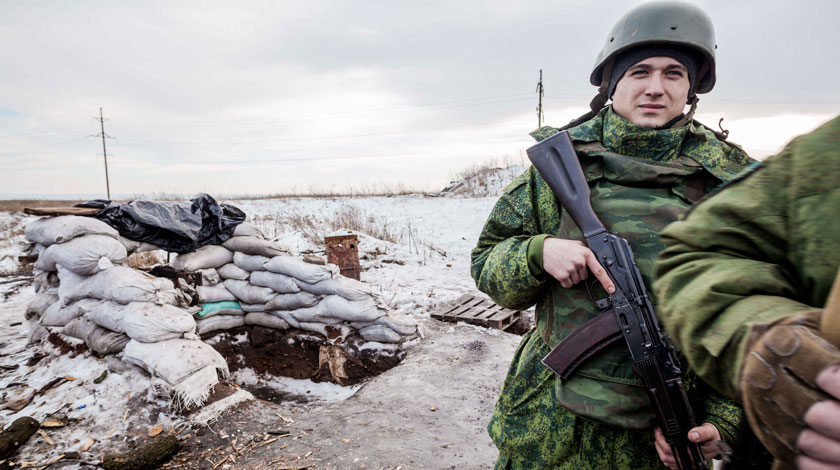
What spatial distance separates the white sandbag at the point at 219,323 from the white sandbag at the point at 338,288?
3.08 feet

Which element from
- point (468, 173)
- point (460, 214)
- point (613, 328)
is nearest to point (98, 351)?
point (613, 328)

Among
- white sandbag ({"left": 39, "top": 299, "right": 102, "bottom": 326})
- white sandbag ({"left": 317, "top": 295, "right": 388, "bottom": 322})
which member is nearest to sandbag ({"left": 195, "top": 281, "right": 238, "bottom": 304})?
white sandbag ({"left": 39, "top": 299, "right": 102, "bottom": 326})

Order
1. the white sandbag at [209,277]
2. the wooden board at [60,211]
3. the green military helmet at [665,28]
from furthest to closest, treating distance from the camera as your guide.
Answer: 1. the white sandbag at [209,277]
2. the wooden board at [60,211]
3. the green military helmet at [665,28]

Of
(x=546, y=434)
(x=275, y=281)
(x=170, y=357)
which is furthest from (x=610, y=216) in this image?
(x=275, y=281)

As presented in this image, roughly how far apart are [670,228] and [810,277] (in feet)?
0.62

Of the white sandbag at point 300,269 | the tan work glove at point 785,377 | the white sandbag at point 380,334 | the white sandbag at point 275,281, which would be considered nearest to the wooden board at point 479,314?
the white sandbag at point 380,334

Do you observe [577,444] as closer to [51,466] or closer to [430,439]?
[430,439]

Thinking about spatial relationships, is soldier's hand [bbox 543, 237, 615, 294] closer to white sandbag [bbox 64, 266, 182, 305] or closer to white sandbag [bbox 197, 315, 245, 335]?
white sandbag [bbox 64, 266, 182, 305]

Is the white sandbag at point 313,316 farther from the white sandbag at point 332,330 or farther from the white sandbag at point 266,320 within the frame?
the white sandbag at point 266,320

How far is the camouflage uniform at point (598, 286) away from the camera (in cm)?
114

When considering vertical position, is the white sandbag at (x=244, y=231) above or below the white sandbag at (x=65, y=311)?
above

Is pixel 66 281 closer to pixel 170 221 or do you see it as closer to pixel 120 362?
pixel 170 221

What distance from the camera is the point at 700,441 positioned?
3.38 ft

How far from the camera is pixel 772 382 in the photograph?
52 centimetres
